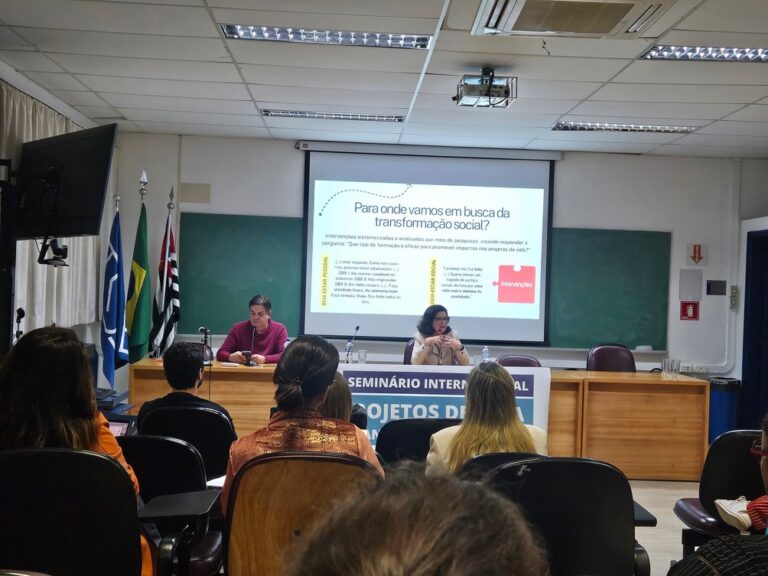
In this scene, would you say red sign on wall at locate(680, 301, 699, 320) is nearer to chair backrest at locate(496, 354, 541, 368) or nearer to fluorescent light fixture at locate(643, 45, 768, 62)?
chair backrest at locate(496, 354, 541, 368)

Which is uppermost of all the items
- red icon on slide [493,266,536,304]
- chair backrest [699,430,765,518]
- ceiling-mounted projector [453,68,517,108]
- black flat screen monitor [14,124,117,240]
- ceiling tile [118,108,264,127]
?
ceiling tile [118,108,264,127]

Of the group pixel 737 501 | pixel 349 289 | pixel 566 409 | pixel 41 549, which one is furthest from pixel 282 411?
pixel 349 289

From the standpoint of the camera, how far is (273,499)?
1.89 metres

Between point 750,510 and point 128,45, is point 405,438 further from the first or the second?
A: point 128,45

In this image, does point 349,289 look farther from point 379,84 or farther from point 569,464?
point 569,464

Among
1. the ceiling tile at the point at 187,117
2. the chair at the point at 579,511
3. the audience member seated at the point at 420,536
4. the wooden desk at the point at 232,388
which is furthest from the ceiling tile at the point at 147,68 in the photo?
the audience member seated at the point at 420,536

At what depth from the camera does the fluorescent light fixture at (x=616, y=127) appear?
19.4 feet

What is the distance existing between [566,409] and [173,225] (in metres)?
4.20

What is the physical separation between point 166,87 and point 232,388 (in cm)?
236

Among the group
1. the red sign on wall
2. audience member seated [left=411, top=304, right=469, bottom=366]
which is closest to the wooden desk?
audience member seated [left=411, top=304, right=469, bottom=366]

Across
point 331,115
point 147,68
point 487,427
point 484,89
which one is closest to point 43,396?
point 487,427

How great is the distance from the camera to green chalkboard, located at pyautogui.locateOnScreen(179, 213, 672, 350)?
696 cm

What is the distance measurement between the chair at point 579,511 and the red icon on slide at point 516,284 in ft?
16.2

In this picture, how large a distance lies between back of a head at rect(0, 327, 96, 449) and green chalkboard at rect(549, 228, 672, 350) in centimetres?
572
